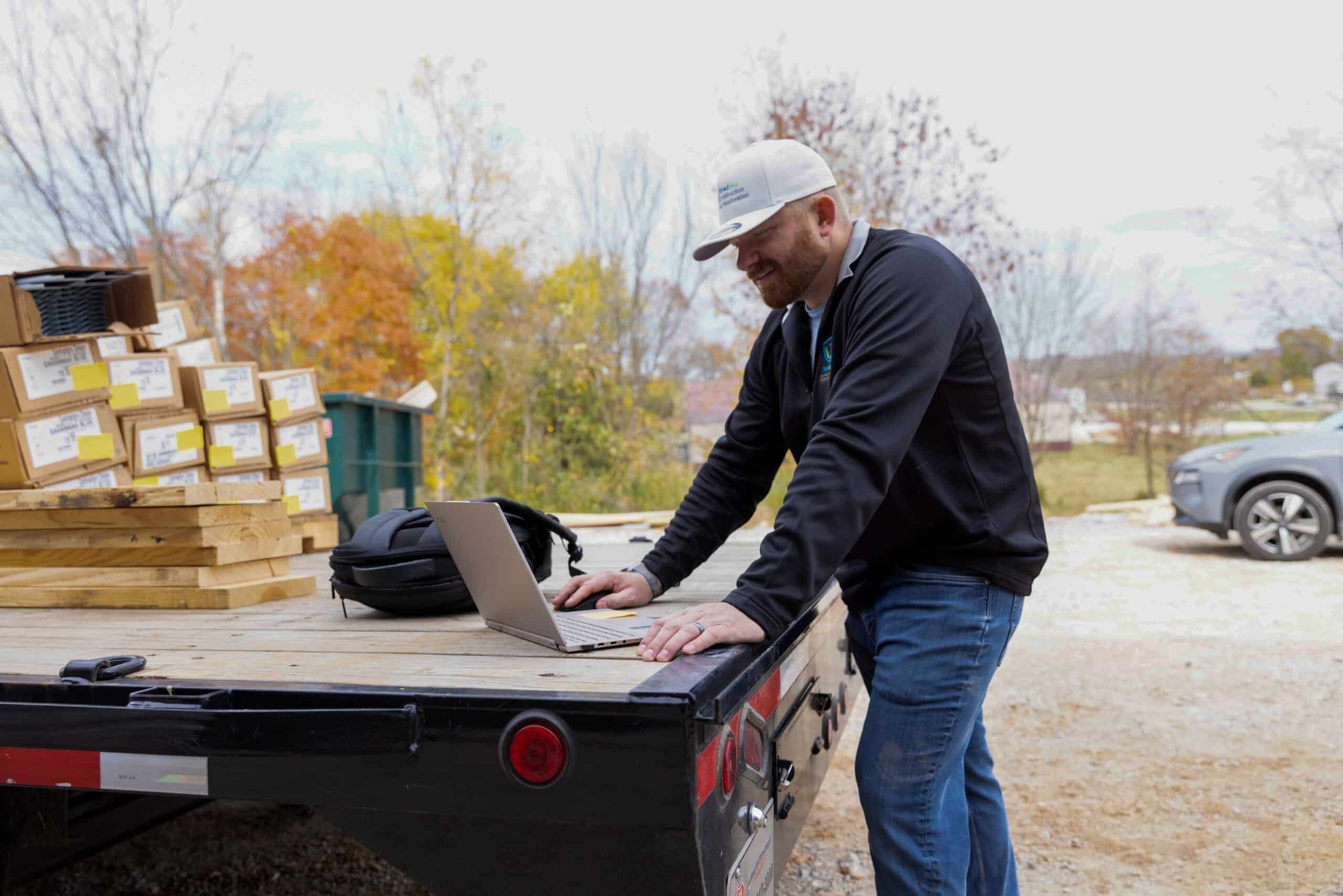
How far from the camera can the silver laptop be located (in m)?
1.97

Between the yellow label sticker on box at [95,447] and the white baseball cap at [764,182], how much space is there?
2784 millimetres

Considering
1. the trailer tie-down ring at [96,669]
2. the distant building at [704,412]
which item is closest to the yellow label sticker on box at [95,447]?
the trailer tie-down ring at [96,669]

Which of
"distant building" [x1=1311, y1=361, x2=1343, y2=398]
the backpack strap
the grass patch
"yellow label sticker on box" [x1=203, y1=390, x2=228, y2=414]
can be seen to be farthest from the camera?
the grass patch

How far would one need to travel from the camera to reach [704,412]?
55.4 feet

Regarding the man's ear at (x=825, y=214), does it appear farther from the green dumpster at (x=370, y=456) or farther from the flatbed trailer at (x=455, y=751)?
the green dumpster at (x=370, y=456)

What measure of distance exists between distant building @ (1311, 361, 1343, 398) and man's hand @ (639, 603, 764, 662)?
48.7 feet

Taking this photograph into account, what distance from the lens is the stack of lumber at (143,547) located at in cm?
279

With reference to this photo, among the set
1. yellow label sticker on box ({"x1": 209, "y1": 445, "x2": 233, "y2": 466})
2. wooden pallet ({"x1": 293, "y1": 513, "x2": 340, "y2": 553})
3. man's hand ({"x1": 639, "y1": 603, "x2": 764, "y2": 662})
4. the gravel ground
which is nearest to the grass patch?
the gravel ground

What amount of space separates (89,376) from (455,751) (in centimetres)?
311

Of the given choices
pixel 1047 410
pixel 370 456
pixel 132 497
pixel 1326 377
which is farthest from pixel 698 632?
pixel 1047 410

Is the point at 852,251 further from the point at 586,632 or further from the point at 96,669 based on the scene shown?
the point at 96,669

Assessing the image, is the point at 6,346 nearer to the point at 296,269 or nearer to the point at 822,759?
the point at 822,759

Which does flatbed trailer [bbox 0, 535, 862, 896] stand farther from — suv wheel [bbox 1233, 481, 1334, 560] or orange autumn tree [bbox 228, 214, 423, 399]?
orange autumn tree [bbox 228, 214, 423, 399]

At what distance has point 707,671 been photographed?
1680 mm
